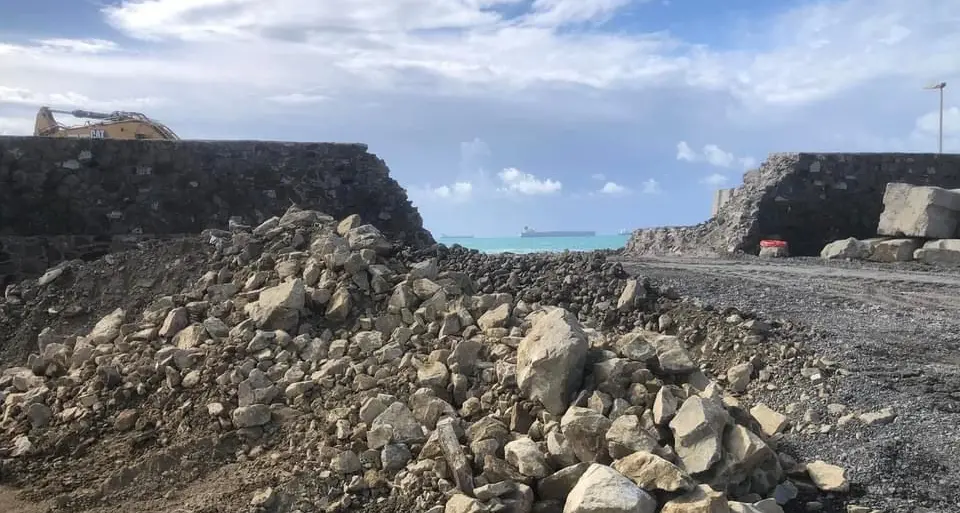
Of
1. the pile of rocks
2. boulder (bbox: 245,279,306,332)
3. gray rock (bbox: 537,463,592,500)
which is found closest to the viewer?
gray rock (bbox: 537,463,592,500)

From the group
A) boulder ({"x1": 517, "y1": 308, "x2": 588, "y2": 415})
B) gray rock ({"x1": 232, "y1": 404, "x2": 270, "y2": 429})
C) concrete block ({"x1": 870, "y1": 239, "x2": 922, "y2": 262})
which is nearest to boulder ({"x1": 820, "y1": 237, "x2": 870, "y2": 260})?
concrete block ({"x1": 870, "y1": 239, "x2": 922, "y2": 262})

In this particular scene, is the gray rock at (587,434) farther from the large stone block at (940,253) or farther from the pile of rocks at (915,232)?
the pile of rocks at (915,232)

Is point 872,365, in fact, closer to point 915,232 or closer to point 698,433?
point 698,433

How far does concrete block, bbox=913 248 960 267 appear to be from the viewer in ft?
37.4

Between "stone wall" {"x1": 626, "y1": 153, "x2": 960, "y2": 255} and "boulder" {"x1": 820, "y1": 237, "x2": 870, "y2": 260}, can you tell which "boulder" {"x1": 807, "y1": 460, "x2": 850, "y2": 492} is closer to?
"boulder" {"x1": 820, "y1": 237, "x2": 870, "y2": 260}

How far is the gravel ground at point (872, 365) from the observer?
4.48 metres

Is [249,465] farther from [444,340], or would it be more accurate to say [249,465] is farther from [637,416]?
[637,416]

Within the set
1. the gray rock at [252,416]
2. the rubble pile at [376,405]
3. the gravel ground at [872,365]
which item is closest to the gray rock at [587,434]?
the rubble pile at [376,405]

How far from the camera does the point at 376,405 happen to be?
15.3ft

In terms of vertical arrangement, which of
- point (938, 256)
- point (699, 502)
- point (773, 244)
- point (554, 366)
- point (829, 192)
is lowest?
point (699, 502)

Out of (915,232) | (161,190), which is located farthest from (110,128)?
(915,232)

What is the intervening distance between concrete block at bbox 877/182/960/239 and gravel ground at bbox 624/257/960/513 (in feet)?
5.53

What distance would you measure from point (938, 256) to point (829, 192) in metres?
2.74

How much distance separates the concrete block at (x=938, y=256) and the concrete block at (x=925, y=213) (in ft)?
1.21
